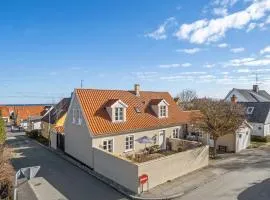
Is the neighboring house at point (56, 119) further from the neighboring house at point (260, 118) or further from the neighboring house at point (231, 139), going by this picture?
the neighboring house at point (260, 118)

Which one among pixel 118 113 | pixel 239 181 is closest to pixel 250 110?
pixel 239 181

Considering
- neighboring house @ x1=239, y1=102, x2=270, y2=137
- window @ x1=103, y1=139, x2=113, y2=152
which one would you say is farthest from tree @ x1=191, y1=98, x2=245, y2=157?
neighboring house @ x1=239, y1=102, x2=270, y2=137

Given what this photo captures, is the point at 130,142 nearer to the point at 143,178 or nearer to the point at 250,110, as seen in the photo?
the point at 143,178

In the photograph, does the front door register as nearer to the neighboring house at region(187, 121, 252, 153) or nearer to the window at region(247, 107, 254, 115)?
the neighboring house at region(187, 121, 252, 153)

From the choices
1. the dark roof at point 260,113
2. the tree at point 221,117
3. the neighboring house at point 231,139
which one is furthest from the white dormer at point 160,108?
the dark roof at point 260,113

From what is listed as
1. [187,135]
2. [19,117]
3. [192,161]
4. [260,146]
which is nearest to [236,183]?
[192,161]

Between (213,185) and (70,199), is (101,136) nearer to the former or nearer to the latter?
(70,199)
